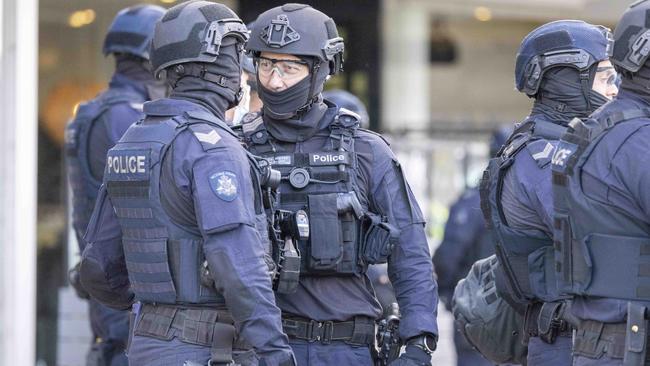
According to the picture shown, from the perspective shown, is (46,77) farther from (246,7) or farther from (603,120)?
(603,120)

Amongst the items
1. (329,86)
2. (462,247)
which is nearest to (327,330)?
(462,247)

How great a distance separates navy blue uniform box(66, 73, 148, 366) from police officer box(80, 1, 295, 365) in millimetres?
1868

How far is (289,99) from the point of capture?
5.38 meters

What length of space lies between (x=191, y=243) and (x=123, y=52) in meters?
2.67

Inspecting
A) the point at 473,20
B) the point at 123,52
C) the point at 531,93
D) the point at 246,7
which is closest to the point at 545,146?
the point at 531,93

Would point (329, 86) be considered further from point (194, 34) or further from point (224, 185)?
point (224, 185)

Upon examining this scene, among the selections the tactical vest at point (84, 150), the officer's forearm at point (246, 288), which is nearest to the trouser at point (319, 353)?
the officer's forearm at point (246, 288)

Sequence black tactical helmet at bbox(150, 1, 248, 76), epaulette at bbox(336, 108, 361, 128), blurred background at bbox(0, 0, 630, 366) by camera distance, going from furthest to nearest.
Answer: blurred background at bbox(0, 0, 630, 366) < epaulette at bbox(336, 108, 361, 128) < black tactical helmet at bbox(150, 1, 248, 76)

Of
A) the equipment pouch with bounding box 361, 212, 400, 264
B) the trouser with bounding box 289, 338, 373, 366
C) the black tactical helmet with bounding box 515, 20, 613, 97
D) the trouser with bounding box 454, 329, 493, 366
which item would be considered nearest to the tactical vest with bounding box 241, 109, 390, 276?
the equipment pouch with bounding box 361, 212, 400, 264

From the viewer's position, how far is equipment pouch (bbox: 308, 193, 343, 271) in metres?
5.23

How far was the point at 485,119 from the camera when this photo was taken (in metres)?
17.2

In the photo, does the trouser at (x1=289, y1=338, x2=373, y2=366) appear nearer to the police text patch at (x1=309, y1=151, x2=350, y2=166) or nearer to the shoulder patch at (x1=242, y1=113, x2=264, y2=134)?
the police text patch at (x1=309, y1=151, x2=350, y2=166)

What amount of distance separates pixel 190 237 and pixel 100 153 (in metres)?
2.26

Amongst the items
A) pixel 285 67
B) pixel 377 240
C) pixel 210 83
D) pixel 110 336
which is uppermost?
pixel 285 67
